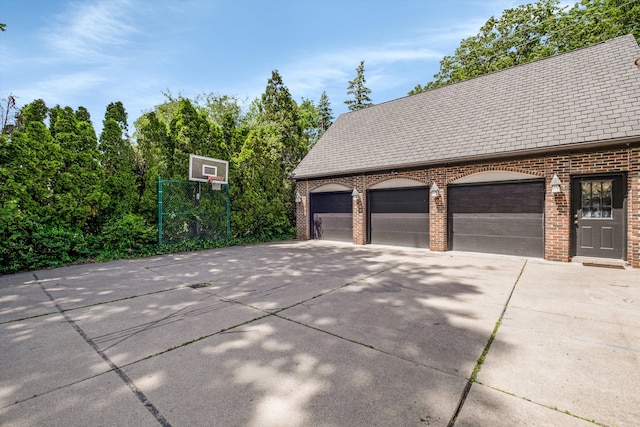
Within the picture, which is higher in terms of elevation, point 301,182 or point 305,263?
point 301,182

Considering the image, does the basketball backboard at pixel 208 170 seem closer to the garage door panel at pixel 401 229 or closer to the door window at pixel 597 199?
the garage door panel at pixel 401 229

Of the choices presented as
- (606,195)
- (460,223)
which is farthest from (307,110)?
(606,195)

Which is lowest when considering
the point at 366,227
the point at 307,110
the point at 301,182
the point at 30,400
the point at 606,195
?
the point at 30,400

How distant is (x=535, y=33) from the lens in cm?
2044

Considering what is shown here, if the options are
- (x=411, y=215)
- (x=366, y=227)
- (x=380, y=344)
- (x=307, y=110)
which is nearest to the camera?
(x=380, y=344)

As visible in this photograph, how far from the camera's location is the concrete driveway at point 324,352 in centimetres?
201

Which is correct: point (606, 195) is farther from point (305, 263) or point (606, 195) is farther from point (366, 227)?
point (305, 263)

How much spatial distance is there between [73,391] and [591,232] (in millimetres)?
9935

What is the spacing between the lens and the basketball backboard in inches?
398

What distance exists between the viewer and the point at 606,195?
6.86 metres

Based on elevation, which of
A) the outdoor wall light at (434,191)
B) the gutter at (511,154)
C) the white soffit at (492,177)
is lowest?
the outdoor wall light at (434,191)

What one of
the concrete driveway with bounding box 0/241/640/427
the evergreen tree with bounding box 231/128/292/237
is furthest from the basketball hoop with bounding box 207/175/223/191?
the concrete driveway with bounding box 0/241/640/427

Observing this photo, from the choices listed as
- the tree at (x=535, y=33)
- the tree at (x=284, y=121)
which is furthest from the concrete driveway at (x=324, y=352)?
the tree at (x=535, y=33)

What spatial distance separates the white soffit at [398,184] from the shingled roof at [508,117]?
0.55 m
